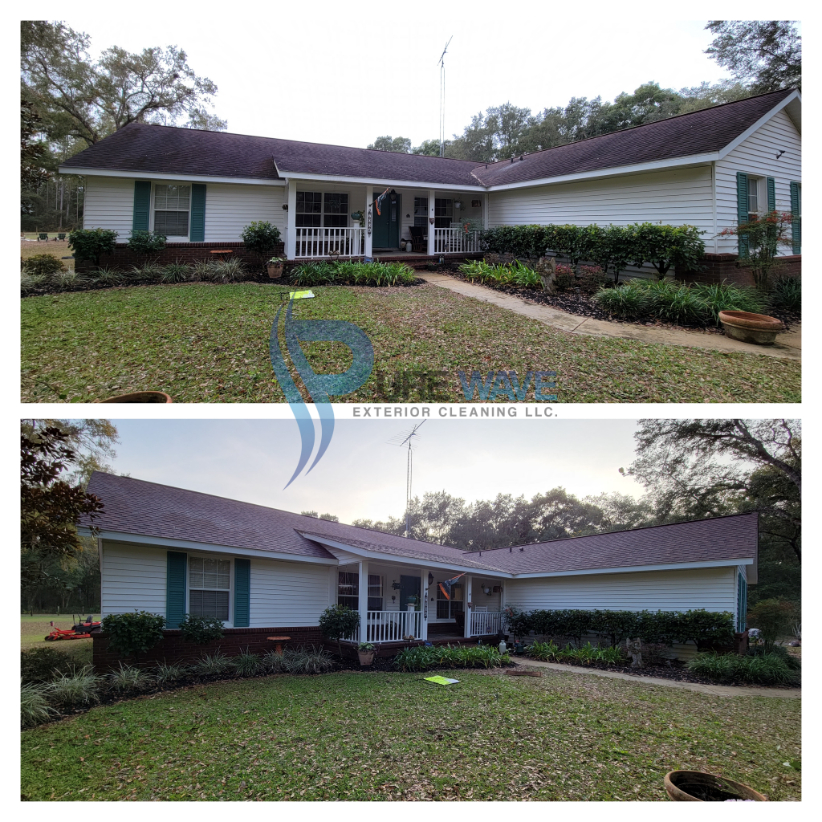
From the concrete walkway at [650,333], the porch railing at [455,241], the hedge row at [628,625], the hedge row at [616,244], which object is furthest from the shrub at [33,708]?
the porch railing at [455,241]

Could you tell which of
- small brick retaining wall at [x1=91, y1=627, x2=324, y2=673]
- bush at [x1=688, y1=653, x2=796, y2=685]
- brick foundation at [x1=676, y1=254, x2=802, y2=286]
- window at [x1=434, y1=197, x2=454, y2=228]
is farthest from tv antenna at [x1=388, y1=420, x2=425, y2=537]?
window at [x1=434, y1=197, x2=454, y2=228]

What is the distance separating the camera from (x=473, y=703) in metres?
7.16

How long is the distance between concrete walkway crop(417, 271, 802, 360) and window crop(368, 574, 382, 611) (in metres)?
6.67

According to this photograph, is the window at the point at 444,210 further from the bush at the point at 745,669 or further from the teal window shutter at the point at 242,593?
the bush at the point at 745,669

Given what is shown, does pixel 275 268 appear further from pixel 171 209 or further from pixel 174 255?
pixel 171 209

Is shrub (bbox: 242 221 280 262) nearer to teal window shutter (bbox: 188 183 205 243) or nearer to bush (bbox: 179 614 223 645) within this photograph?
teal window shutter (bbox: 188 183 205 243)

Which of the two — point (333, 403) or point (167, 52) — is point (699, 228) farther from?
point (167, 52)

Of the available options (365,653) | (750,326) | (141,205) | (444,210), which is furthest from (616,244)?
(141,205)

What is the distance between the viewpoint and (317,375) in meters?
7.34

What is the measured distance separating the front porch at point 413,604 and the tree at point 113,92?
59.4ft

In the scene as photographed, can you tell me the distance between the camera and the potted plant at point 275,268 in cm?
1254

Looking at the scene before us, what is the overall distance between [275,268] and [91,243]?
157 inches
